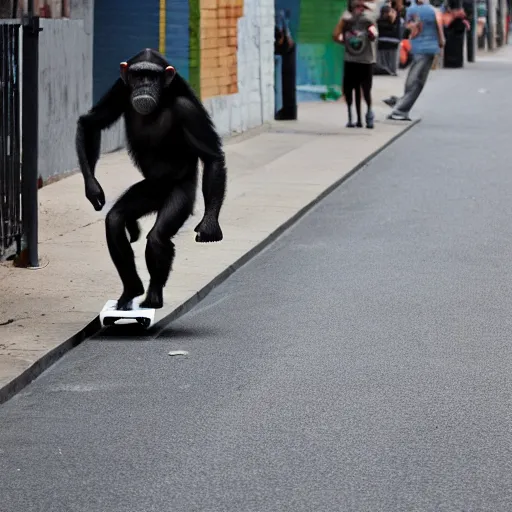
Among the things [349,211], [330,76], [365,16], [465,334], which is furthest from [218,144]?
[330,76]

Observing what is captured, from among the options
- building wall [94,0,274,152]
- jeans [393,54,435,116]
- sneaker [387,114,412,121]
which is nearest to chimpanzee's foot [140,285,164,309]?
building wall [94,0,274,152]

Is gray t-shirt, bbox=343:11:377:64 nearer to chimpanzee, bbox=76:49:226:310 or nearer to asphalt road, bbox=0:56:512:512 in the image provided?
asphalt road, bbox=0:56:512:512

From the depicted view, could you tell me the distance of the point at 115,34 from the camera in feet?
65.0

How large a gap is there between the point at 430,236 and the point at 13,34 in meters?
Answer: 4.14

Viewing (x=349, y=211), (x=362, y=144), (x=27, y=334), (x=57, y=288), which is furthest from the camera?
(x=362, y=144)

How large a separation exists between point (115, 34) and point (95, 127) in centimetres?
1104

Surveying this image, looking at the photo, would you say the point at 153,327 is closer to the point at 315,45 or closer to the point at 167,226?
the point at 167,226

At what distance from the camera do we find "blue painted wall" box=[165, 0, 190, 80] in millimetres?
20498

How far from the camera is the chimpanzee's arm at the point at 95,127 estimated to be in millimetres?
8898

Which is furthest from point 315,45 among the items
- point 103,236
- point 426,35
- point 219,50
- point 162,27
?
point 103,236

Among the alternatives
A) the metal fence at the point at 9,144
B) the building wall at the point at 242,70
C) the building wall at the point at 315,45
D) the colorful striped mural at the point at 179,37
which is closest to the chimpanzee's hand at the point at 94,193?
the metal fence at the point at 9,144

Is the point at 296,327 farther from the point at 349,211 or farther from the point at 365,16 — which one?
the point at 365,16

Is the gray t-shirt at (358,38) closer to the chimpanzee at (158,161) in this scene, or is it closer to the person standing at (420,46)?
the person standing at (420,46)

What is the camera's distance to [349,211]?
601 inches
